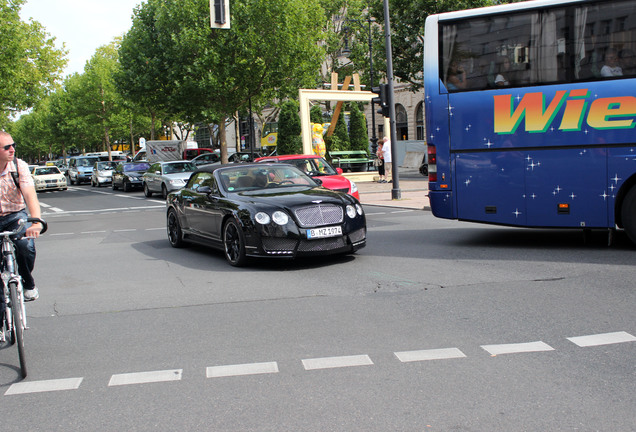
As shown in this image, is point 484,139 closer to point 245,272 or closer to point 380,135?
point 245,272

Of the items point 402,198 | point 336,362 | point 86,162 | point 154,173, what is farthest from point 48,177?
point 336,362

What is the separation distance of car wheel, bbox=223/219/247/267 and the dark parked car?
26.0 metres

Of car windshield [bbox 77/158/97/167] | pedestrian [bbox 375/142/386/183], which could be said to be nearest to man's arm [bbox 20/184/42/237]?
pedestrian [bbox 375/142/386/183]

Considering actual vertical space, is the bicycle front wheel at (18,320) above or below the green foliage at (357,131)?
below

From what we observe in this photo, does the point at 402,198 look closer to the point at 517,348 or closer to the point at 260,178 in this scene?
the point at 260,178

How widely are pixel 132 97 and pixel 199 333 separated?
41462 millimetres

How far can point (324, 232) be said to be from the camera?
919 cm

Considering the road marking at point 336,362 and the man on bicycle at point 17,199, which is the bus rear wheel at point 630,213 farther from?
the man on bicycle at point 17,199

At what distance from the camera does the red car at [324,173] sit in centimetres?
1647

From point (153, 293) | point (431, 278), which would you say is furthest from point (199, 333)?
point (431, 278)

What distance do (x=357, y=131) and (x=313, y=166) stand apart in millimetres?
34304

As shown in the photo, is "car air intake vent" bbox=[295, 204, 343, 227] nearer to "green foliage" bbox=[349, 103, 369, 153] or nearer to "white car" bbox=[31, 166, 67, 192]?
"white car" bbox=[31, 166, 67, 192]

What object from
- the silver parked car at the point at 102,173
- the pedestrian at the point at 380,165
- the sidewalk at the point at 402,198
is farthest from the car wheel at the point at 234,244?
the silver parked car at the point at 102,173

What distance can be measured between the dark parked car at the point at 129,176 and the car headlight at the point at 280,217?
88.1 ft
